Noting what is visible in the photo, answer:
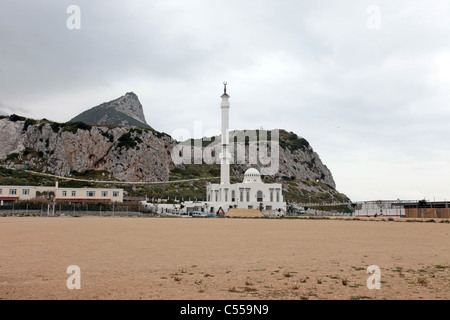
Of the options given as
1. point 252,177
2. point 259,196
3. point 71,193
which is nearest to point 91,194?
point 71,193

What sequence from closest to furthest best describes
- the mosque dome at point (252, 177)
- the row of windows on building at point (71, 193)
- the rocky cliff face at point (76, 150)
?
the row of windows on building at point (71, 193)
the mosque dome at point (252, 177)
the rocky cliff face at point (76, 150)

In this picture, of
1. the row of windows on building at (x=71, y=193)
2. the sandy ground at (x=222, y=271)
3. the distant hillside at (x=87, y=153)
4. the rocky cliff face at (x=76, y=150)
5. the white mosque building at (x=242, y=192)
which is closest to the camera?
the sandy ground at (x=222, y=271)

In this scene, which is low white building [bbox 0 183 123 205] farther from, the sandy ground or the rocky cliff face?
the sandy ground

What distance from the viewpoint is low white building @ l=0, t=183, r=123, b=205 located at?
8462 centimetres

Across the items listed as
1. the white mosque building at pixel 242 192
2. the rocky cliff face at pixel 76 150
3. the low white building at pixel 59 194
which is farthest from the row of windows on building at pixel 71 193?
the rocky cliff face at pixel 76 150

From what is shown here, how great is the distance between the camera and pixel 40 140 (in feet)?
466

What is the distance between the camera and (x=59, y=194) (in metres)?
87.9

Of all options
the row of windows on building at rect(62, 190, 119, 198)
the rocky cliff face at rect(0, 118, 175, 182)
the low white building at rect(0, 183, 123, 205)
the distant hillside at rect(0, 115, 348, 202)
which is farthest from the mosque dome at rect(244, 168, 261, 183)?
the rocky cliff face at rect(0, 118, 175, 182)

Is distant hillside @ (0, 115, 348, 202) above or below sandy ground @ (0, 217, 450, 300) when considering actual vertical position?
above

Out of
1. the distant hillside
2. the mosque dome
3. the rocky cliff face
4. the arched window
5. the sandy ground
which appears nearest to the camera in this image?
the sandy ground

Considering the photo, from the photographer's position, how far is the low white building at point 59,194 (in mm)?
84625

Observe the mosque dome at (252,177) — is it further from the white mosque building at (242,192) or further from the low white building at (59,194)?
the low white building at (59,194)
